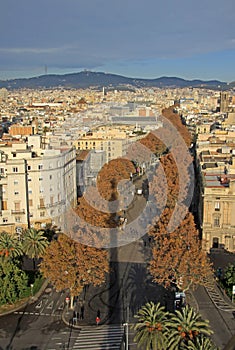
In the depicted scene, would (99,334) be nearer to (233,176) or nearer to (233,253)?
(233,253)

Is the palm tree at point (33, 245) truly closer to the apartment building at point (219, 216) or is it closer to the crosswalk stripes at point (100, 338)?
the crosswalk stripes at point (100, 338)

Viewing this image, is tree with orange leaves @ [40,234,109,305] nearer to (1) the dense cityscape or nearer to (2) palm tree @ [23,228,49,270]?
(1) the dense cityscape

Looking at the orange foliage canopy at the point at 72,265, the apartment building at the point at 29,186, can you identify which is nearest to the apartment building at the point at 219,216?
the orange foliage canopy at the point at 72,265

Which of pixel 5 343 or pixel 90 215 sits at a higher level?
pixel 90 215

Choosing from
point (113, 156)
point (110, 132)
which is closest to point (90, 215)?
point (113, 156)

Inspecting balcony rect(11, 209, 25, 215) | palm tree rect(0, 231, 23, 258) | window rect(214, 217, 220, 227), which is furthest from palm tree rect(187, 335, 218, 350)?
balcony rect(11, 209, 25, 215)

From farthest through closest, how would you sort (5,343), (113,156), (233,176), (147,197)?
(113,156) < (147,197) < (233,176) < (5,343)

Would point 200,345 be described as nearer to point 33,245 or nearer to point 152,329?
point 152,329
